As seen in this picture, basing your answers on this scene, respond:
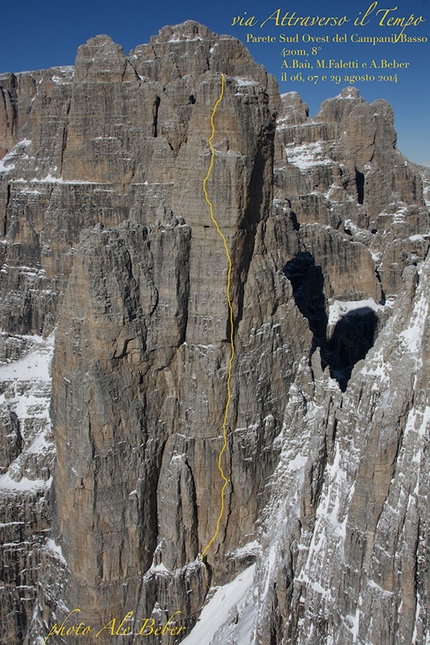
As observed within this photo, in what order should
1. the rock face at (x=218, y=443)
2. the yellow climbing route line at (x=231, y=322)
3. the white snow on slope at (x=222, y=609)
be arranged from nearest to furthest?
the rock face at (x=218, y=443)
the yellow climbing route line at (x=231, y=322)
the white snow on slope at (x=222, y=609)

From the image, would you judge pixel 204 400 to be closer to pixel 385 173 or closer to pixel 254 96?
pixel 254 96

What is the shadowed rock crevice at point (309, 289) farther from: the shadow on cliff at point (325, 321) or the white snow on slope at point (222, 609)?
the white snow on slope at point (222, 609)

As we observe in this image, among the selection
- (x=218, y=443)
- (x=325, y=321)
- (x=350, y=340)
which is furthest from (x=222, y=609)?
(x=325, y=321)

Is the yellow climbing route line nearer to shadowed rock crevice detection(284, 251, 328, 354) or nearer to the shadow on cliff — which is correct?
the shadow on cliff

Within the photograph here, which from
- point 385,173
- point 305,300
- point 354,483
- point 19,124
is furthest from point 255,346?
point 19,124

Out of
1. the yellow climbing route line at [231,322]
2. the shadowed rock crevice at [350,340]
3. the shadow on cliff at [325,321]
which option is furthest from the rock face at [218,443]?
the shadowed rock crevice at [350,340]

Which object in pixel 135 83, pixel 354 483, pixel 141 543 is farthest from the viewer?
pixel 135 83

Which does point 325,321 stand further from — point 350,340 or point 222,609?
point 222,609

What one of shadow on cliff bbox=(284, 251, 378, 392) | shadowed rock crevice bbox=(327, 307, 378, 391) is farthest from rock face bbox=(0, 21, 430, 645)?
shadowed rock crevice bbox=(327, 307, 378, 391)
